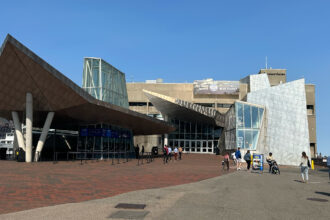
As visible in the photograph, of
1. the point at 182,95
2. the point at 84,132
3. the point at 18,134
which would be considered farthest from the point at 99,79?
the point at 182,95

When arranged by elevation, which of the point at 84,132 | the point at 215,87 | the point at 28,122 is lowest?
the point at 84,132

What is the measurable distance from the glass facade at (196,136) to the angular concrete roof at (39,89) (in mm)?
29300

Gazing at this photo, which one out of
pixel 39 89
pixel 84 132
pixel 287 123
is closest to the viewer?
pixel 39 89

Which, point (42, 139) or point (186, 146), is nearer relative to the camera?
point (42, 139)

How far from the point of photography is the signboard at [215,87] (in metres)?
72.5

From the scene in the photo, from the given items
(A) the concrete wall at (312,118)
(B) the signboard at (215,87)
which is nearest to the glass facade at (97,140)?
(B) the signboard at (215,87)

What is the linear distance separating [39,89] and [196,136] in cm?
3769

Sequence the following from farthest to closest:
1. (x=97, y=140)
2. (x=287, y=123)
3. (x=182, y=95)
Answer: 1. (x=182, y=95)
2. (x=287, y=123)
3. (x=97, y=140)

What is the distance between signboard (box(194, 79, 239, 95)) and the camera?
72.5 meters

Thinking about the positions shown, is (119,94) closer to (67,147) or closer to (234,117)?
(67,147)

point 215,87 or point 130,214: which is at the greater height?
point 215,87

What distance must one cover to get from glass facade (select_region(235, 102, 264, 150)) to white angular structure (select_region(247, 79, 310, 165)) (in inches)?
40.3

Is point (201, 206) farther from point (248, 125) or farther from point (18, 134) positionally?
point (248, 125)

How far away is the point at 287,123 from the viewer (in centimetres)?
3397
